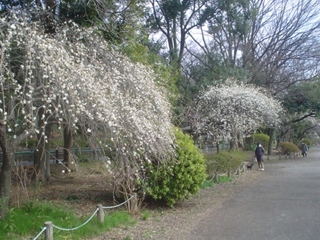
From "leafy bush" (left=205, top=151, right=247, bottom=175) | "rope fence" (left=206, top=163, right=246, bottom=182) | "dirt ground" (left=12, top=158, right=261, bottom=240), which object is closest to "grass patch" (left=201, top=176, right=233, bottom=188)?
"rope fence" (left=206, top=163, right=246, bottom=182)

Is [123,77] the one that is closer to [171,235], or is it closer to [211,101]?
[171,235]

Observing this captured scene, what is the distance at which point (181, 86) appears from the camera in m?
18.0

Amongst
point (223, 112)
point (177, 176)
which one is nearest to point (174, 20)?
point (223, 112)

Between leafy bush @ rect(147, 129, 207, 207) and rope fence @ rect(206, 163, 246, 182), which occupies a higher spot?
leafy bush @ rect(147, 129, 207, 207)

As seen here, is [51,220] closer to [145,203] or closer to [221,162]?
[145,203]

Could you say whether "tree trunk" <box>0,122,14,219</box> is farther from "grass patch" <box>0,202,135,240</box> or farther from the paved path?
the paved path

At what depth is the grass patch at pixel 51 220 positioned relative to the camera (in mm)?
5281

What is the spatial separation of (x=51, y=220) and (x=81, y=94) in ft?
7.58

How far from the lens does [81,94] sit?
5.14 meters

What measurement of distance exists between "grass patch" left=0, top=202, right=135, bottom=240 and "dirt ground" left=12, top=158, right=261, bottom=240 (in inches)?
7.3

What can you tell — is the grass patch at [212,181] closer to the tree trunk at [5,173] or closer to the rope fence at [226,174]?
the rope fence at [226,174]

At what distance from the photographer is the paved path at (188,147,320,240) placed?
5.92 meters

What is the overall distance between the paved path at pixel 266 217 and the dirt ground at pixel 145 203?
0.37 m

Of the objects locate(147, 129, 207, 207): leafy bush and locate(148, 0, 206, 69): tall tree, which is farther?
locate(148, 0, 206, 69): tall tree
